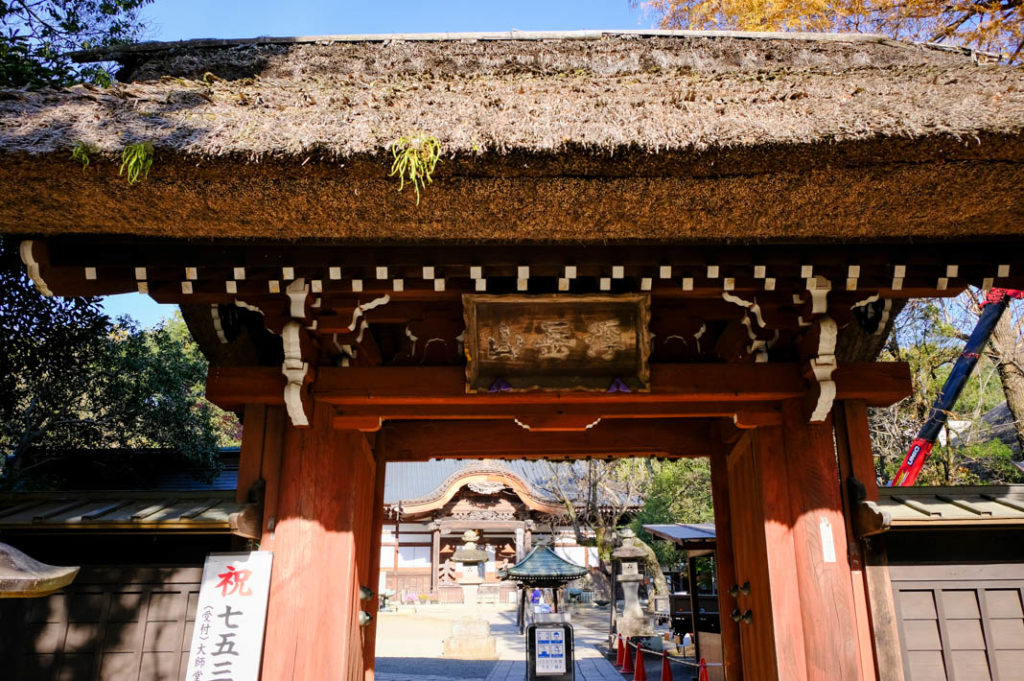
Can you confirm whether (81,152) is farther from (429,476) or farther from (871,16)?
(429,476)

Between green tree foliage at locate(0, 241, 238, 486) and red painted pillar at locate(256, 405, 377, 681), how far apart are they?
14.4 ft

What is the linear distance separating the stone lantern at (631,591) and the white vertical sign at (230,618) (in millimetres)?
11635

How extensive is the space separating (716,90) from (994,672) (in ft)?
13.2

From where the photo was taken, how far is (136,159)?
11.2 feet

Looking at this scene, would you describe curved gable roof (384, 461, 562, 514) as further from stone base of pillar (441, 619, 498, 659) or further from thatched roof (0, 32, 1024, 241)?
thatched roof (0, 32, 1024, 241)

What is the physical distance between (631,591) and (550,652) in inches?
207

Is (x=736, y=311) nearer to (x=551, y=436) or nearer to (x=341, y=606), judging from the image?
(x=551, y=436)

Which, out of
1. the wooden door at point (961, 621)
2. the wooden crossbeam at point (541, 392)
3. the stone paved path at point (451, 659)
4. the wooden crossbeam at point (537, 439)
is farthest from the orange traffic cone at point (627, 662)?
the wooden crossbeam at point (541, 392)

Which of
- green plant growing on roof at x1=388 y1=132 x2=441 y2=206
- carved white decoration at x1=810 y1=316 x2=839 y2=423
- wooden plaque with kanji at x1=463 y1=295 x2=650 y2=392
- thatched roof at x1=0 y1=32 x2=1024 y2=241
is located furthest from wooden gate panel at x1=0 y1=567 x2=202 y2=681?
carved white decoration at x1=810 y1=316 x2=839 y2=423

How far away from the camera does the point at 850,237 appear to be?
4.02 metres

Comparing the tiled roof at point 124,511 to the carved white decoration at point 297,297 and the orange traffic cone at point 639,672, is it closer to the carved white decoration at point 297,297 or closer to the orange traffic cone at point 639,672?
the carved white decoration at point 297,297

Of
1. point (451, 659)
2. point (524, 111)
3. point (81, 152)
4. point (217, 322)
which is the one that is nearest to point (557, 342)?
point (524, 111)

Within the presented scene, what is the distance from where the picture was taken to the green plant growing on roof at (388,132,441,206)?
3434mm

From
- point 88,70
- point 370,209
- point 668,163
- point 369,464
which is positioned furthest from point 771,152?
point 88,70
